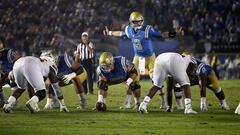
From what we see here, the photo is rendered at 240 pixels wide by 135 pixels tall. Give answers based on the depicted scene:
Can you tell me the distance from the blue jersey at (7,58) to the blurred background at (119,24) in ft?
50.1

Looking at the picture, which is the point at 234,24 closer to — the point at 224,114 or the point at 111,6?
the point at 111,6

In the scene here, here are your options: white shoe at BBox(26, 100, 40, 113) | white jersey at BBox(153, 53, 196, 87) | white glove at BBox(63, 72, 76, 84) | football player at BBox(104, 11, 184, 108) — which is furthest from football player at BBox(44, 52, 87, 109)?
white jersey at BBox(153, 53, 196, 87)

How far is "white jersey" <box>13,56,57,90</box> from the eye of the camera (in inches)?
508

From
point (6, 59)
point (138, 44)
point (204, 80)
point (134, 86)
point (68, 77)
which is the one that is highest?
point (138, 44)

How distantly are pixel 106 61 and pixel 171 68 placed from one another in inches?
65.6

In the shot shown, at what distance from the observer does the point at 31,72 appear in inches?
507

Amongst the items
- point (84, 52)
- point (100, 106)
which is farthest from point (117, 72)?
point (84, 52)

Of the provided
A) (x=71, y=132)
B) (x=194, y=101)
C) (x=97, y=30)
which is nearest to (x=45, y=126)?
(x=71, y=132)

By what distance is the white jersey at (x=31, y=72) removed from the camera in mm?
12898

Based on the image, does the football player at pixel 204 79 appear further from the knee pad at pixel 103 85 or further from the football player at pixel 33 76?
the football player at pixel 33 76

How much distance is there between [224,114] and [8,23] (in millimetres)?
21020

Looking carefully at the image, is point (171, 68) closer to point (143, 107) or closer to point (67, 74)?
point (143, 107)

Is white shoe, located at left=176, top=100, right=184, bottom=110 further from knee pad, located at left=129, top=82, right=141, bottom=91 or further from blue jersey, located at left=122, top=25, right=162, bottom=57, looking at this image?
blue jersey, located at left=122, top=25, right=162, bottom=57

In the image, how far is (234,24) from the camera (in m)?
32.2
